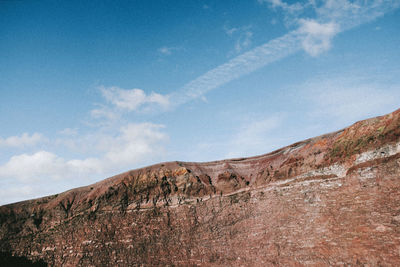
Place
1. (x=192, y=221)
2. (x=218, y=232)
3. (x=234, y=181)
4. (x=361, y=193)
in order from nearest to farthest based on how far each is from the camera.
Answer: (x=361, y=193), (x=218, y=232), (x=192, y=221), (x=234, y=181)

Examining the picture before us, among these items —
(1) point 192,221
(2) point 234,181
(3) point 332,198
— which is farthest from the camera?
(2) point 234,181

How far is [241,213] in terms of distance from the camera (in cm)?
1811

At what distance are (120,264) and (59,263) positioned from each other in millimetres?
5300

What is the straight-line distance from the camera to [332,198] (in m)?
14.8

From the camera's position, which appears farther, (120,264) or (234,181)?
(234,181)

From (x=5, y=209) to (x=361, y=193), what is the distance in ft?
91.2

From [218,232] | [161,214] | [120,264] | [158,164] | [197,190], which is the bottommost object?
[120,264]

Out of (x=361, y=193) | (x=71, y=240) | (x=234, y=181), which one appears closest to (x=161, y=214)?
(x=234, y=181)

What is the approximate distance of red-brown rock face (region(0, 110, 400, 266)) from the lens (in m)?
13.3

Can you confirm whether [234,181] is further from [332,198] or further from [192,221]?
[332,198]

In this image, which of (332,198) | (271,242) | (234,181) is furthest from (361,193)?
(234,181)

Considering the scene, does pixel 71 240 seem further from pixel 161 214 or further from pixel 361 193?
pixel 361 193

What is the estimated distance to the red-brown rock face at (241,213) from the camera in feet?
43.6

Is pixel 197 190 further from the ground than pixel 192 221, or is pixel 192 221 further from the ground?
pixel 197 190
